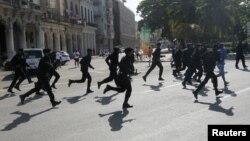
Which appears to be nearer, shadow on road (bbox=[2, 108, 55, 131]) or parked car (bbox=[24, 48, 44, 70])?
shadow on road (bbox=[2, 108, 55, 131])

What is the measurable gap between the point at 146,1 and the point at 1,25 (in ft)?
98.0

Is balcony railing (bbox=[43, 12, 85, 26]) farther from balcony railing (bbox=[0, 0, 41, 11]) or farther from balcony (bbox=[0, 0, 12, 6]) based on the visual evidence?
balcony (bbox=[0, 0, 12, 6])

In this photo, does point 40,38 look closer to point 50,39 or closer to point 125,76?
point 50,39

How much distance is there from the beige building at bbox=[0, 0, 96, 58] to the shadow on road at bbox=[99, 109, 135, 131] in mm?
32888

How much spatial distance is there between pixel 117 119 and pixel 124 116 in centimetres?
41

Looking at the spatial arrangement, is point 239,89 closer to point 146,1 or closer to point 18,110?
point 18,110

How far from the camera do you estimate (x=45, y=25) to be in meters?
54.7

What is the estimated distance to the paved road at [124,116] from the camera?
27.2 ft

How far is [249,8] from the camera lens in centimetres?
5819

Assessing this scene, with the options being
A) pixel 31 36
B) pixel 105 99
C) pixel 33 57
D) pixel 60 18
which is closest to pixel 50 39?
pixel 31 36

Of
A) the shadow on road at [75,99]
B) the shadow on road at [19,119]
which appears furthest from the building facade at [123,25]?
the shadow on road at [19,119]

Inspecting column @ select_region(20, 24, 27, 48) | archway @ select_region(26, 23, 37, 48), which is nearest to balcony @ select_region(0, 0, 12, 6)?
column @ select_region(20, 24, 27, 48)

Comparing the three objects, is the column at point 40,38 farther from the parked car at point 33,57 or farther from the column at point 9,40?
the parked car at point 33,57

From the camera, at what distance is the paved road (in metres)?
8.28
